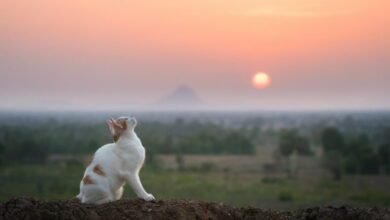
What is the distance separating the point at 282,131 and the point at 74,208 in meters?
19.4

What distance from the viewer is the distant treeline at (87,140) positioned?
20.3 meters

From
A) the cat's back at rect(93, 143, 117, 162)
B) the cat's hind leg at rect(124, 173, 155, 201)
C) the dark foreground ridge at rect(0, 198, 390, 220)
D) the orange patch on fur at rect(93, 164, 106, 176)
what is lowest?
the dark foreground ridge at rect(0, 198, 390, 220)

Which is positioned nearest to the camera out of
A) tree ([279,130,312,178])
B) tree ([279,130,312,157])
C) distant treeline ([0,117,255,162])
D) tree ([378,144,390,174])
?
tree ([378,144,390,174])

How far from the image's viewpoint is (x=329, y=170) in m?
20.5

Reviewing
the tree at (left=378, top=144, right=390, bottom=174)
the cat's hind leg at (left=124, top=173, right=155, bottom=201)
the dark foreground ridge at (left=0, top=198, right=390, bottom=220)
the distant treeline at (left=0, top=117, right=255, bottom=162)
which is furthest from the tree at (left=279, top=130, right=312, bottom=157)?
the cat's hind leg at (left=124, top=173, right=155, bottom=201)

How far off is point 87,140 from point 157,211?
1378 centimetres

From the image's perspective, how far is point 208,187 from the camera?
18922mm

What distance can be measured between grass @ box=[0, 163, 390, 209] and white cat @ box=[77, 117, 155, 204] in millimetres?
8761

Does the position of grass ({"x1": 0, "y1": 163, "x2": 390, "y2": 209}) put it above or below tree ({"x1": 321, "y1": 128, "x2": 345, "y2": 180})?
below

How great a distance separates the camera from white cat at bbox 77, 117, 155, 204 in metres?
7.17

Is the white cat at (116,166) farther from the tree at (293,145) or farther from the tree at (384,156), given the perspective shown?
the tree at (293,145)

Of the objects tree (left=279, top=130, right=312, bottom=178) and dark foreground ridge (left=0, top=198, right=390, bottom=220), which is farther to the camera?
tree (left=279, top=130, right=312, bottom=178)

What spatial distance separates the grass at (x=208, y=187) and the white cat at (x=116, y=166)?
8761mm

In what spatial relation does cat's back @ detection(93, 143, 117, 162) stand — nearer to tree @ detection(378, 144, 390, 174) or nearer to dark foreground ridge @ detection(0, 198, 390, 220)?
dark foreground ridge @ detection(0, 198, 390, 220)
